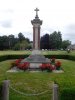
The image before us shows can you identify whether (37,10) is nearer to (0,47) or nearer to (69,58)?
(69,58)

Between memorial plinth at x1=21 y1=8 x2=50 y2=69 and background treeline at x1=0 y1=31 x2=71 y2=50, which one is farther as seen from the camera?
background treeline at x1=0 y1=31 x2=71 y2=50

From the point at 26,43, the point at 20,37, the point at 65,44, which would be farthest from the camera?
the point at 65,44

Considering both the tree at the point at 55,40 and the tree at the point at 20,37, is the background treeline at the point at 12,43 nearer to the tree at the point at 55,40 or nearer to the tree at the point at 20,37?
the tree at the point at 20,37

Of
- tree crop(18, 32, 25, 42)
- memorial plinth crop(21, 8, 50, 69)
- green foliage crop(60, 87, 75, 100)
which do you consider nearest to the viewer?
green foliage crop(60, 87, 75, 100)

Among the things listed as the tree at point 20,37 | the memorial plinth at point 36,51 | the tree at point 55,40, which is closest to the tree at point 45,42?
the tree at point 55,40

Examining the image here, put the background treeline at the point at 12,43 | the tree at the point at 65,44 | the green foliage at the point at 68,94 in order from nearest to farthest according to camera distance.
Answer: the green foliage at the point at 68,94 < the background treeline at the point at 12,43 < the tree at the point at 65,44

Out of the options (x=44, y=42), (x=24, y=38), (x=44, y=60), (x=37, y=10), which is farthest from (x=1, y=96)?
(x=24, y=38)

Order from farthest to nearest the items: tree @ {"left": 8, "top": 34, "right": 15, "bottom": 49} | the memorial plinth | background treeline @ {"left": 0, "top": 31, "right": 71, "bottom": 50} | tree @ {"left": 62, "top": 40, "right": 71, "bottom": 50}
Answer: tree @ {"left": 62, "top": 40, "right": 71, "bottom": 50} < tree @ {"left": 8, "top": 34, "right": 15, "bottom": 49} < background treeline @ {"left": 0, "top": 31, "right": 71, "bottom": 50} < the memorial plinth

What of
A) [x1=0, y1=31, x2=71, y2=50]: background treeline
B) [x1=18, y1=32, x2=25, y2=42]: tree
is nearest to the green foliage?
[x1=0, y1=31, x2=71, y2=50]: background treeline

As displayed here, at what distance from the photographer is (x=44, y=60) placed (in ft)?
87.9

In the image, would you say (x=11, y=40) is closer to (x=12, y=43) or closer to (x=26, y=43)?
(x=12, y=43)

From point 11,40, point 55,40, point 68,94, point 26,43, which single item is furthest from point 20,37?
point 68,94

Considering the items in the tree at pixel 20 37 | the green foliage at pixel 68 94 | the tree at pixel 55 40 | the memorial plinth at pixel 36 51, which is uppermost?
the tree at pixel 20 37

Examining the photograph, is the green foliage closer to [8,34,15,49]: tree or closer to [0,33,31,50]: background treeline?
[0,33,31,50]: background treeline
